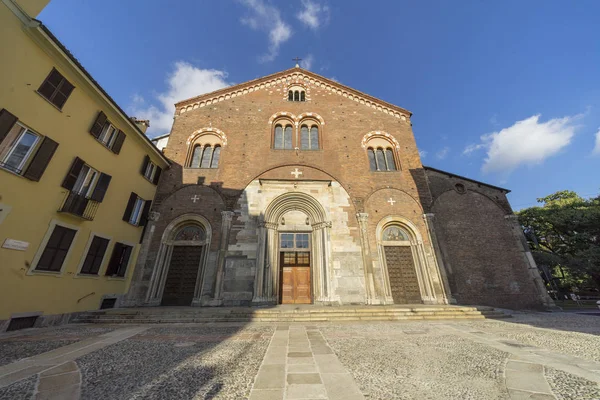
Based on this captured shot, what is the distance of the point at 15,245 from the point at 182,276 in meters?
6.19

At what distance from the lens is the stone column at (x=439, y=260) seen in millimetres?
11541

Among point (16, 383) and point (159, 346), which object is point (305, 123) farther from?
point (16, 383)

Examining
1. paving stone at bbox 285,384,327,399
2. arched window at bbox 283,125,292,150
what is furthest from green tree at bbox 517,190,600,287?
paving stone at bbox 285,384,327,399

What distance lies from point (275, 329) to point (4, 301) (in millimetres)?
8169

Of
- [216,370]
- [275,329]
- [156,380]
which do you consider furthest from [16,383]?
[275,329]

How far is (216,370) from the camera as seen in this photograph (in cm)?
369

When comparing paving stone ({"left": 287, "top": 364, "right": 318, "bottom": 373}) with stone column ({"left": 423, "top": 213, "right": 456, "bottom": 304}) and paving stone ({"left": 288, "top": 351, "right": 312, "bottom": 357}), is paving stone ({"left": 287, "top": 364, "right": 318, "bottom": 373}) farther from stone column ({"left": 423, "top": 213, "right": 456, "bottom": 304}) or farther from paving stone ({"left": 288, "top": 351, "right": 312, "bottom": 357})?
stone column ({"left": 423, "top": 213, "right": 456, "bottom": 304})

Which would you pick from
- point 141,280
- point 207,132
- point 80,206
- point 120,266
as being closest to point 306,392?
point 80,206

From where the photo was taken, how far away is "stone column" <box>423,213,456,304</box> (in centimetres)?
1154

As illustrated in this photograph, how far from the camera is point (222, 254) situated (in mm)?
11773

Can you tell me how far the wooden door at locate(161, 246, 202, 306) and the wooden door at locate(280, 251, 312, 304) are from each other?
470cm

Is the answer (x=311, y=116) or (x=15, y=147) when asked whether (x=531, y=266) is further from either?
(x=15, y=147)

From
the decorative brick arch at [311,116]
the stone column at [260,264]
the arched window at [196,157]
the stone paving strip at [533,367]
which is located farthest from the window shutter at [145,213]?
the stone paving strip at [533,367]

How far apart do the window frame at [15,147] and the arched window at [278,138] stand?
10.8 m
